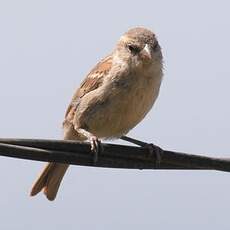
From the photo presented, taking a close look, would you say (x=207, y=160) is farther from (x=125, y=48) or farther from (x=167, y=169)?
(x=125, y=48)

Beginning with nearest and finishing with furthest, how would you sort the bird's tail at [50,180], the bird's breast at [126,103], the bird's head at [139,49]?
the bird's breast at [126,103], the bird's tail at [50,180], the bird's head at [139,49]

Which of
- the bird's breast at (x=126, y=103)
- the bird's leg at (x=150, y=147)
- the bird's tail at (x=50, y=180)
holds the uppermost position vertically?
the bird's breast at (x=126, y=103)

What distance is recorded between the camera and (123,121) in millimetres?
6137

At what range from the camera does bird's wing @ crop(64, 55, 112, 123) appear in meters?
6.50

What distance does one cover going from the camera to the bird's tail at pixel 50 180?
20.4 ft

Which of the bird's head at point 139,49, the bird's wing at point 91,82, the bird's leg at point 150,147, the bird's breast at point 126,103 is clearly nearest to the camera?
the bird's leg at point 150,147

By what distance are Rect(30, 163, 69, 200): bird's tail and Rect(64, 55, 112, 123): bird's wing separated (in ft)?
1.70


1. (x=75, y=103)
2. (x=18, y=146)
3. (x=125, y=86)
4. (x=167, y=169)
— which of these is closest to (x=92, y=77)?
(x=75, y=103)

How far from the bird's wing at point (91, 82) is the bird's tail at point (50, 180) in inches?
20.4

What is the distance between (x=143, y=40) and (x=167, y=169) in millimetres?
2721

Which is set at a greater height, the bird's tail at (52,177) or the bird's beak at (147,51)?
the bird's beak at (147,51)

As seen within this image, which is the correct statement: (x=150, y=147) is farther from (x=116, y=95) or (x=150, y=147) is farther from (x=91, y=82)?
(x=91, y=82)

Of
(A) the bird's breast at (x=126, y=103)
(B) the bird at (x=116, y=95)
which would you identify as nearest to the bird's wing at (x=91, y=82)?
(B) the bird at (x=116, y=95)

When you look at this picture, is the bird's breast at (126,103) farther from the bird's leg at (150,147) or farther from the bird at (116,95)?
the bird's leg at (150,147)
